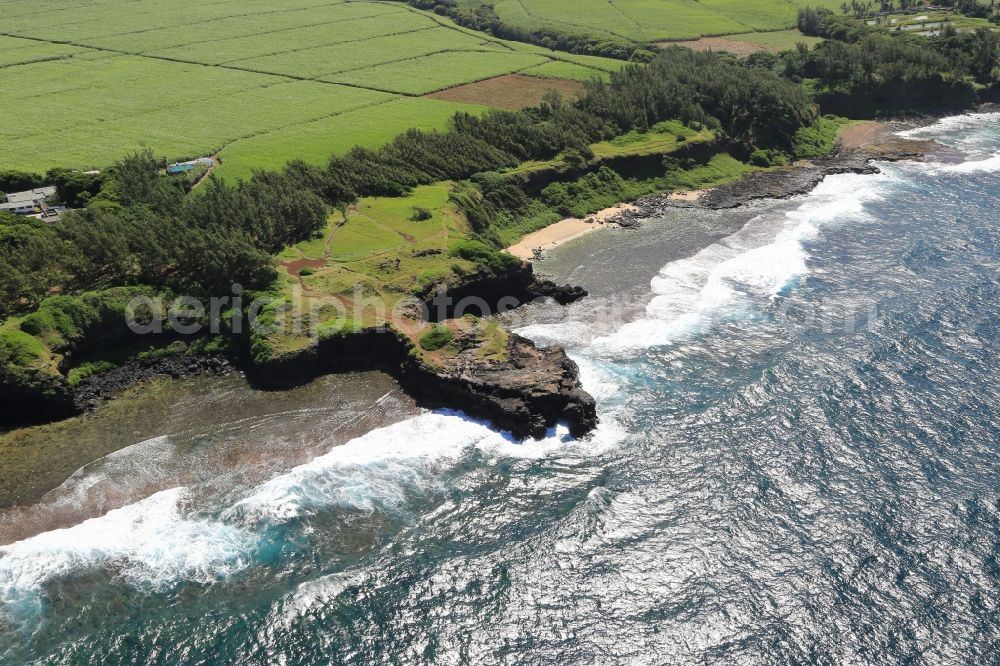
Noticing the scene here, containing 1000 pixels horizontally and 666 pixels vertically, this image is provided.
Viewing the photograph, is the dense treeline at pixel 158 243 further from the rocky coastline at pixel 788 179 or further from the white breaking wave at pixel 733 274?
the rocky coastline at pixel 788 179

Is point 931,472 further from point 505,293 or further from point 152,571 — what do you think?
point 152,571

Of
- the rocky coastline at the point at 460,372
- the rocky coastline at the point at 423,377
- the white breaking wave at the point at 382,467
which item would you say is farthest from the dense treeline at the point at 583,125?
the white breaking wave at the point at 382,467

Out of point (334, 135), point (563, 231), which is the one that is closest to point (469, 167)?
point (563, 231)

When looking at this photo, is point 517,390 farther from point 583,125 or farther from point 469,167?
point 583,125

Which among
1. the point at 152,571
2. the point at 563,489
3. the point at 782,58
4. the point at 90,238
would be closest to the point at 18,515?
the point at 152,571

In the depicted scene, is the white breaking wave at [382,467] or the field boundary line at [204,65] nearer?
the white breaking wave at [382,467]

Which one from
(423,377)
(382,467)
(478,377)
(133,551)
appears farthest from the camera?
(423,377)

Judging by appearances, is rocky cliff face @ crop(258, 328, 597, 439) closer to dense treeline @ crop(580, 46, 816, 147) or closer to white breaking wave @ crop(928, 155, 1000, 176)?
dense treeline @ crop(580, 46, 816, 147)
